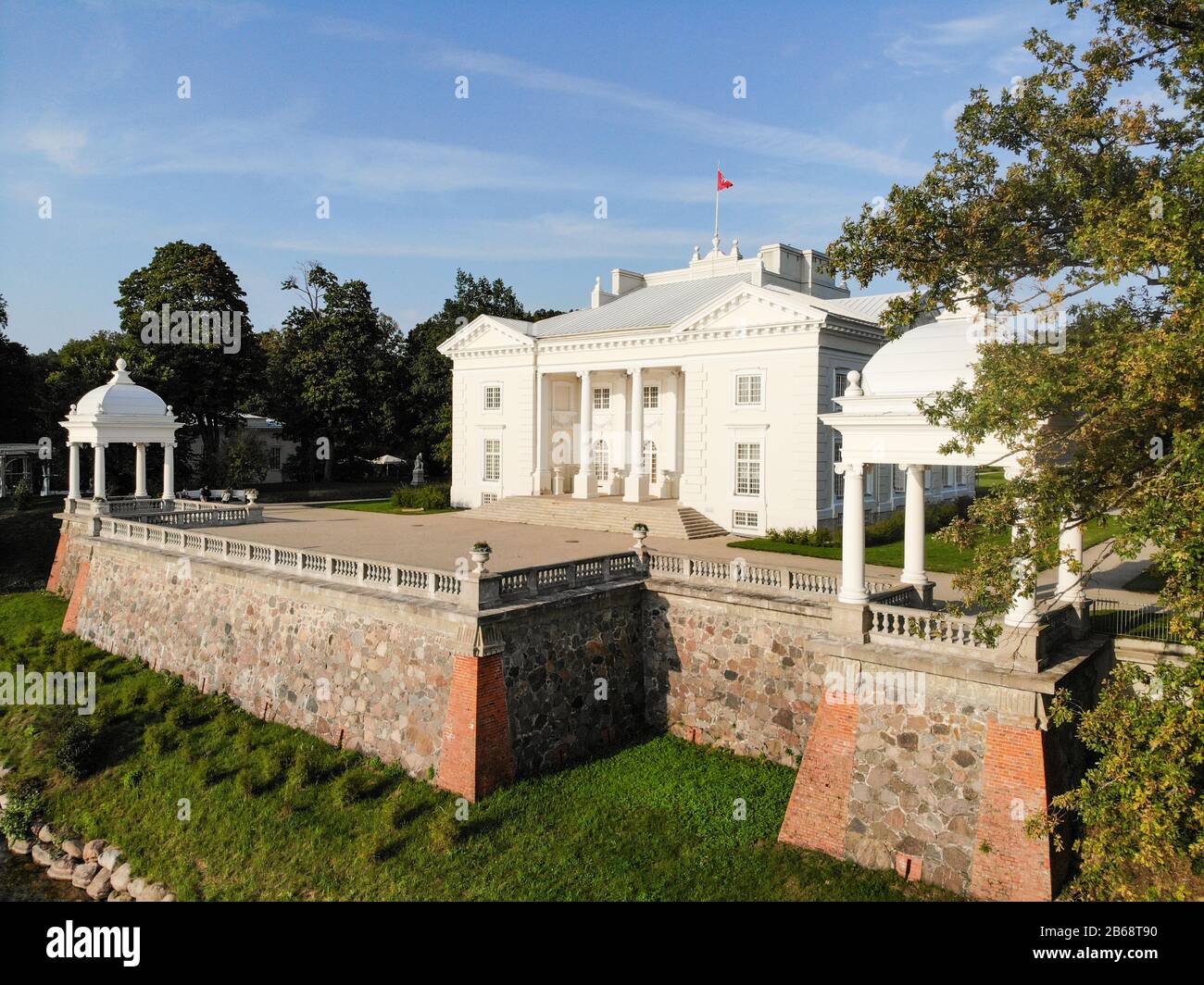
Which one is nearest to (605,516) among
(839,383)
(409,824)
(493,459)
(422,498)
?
(839,383)

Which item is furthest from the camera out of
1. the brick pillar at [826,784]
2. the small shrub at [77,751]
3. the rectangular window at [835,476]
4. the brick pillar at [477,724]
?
the rectangular window at [835,476]

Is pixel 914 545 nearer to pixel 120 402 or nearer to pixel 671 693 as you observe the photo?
pixel 671 693

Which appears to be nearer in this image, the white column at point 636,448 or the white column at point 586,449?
the white column at point 636,448

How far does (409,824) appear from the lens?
16.3m

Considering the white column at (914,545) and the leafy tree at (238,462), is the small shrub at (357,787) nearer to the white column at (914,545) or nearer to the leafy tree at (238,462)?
the white column at (914,545)

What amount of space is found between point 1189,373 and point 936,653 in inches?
231

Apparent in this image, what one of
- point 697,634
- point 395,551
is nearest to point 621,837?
point 697,634

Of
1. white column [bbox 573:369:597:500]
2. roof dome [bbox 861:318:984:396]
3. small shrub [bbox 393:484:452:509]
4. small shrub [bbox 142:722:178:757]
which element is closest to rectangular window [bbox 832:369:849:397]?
white column [bbox 573:369:597:500]

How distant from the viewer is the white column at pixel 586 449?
3988 cm

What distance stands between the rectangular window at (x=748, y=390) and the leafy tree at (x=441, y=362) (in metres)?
24.2

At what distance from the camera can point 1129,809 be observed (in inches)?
402

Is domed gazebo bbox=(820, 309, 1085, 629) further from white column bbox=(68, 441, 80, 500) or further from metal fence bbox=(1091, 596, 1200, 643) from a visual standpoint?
white column bbox=(68, 441, 80, 500)

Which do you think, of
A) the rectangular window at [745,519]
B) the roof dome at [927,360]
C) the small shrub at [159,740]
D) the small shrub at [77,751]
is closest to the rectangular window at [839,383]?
the rectangular window at [745,519]
